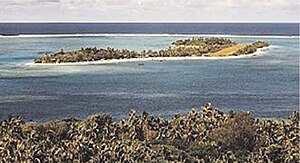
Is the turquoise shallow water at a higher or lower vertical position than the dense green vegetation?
lower

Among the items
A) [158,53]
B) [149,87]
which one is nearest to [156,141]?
[149,87]

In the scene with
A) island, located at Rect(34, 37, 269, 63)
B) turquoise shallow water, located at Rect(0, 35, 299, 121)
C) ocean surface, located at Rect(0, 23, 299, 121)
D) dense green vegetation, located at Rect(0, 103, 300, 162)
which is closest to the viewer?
dense green vegetation, located at Rect(0, 103, 300, 162)

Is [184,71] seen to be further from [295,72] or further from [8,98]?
[8,98]

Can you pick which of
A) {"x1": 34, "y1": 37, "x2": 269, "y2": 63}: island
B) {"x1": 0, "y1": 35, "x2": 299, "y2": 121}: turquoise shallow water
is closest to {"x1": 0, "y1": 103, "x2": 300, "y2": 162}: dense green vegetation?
{"x1": 0, "y1": 35, "x2": 299, "y2": 121}: turquoise shallow water

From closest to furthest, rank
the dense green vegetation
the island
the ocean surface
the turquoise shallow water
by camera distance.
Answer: the dense green vegetation < the ocean surface < the turquoise shallow water < the island

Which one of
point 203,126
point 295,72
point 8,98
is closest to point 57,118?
point 8,98

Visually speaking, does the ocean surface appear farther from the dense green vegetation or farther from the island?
the dense green vegetation

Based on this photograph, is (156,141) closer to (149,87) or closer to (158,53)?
(149,87)
